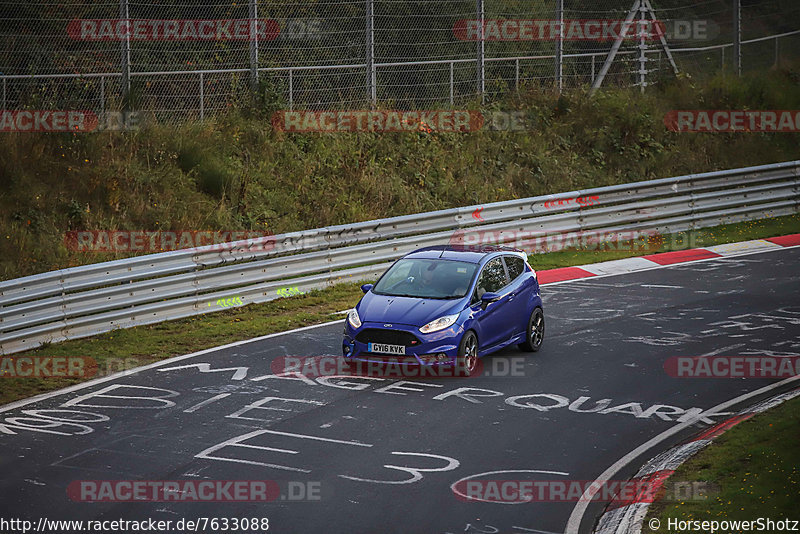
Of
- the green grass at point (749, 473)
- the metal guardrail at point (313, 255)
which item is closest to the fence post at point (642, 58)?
the metal guardrail at point (313, 255)

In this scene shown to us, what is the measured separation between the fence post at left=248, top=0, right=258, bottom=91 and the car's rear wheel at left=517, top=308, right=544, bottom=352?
36.0 feet

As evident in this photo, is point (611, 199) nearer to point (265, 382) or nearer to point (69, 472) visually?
point (265, 382)

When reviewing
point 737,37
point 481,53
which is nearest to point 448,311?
point 481,53

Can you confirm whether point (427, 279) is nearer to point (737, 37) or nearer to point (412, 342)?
Answer: point (412, 342)

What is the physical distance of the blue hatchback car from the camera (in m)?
14.0

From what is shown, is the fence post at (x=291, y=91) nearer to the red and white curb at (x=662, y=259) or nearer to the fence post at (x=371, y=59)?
the fence post at (x=371, y=59)

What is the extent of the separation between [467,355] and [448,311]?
658 mm

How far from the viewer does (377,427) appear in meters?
12.1

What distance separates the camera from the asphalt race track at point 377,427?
9727 millimetres

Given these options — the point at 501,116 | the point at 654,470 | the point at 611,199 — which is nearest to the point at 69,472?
the point at 654,470

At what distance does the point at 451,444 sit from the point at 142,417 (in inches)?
146

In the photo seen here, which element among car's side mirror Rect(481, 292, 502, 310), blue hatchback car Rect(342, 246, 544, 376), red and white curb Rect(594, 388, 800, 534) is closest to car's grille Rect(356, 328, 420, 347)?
blue hatchback car Rect(342, 246, 544, 376)

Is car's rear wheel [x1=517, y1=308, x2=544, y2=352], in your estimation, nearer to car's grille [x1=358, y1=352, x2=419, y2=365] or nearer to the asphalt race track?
the asphalt race track

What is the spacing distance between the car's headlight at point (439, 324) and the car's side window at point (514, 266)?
1.93 metres
